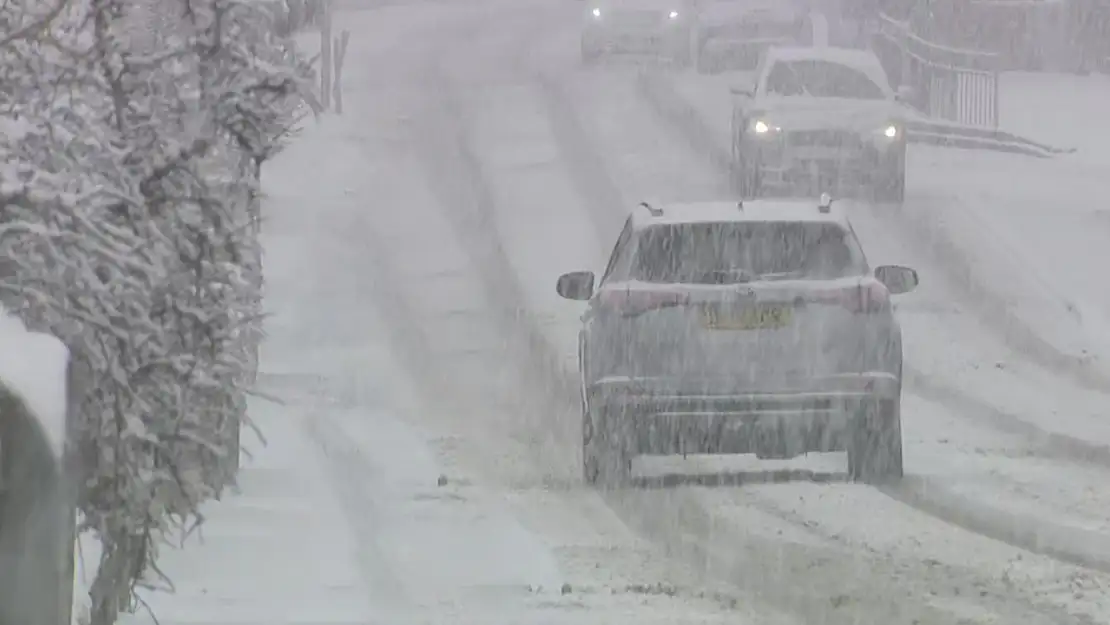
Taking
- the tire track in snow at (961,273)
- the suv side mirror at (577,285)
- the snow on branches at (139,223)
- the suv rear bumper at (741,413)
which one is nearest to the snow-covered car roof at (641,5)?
the tire track in snow at (961,273)

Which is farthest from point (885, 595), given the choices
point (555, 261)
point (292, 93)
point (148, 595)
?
point (555, 261)

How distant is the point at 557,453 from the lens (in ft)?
47.6

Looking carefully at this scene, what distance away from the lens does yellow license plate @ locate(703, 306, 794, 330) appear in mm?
12305

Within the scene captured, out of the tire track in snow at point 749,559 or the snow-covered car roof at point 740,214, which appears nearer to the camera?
the tire track in snow at point 749,559

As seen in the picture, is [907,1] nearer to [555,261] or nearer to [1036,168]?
[1036,168]

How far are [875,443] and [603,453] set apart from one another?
1524 millimetres

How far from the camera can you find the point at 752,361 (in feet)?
40.3

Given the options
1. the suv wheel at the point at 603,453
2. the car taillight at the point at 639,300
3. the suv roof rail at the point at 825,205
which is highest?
the suv roof rail at the point at 825,205

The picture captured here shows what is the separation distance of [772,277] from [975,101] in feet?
82.1

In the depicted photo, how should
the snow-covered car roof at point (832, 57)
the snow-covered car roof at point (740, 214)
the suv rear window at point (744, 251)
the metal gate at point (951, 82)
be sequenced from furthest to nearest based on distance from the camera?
the metal gate at point (951, 82) → the snow-covered car roof at point (832, 57) → the snow-covered car roof at point (740, 214) → the suv rear window at point (744, 251)

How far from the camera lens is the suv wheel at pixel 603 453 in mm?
12531

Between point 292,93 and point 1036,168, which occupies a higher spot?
point 292,93

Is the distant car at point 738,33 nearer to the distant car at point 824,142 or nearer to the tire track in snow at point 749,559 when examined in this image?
the distant car at point 824,142

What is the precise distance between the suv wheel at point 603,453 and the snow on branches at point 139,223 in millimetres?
5148
